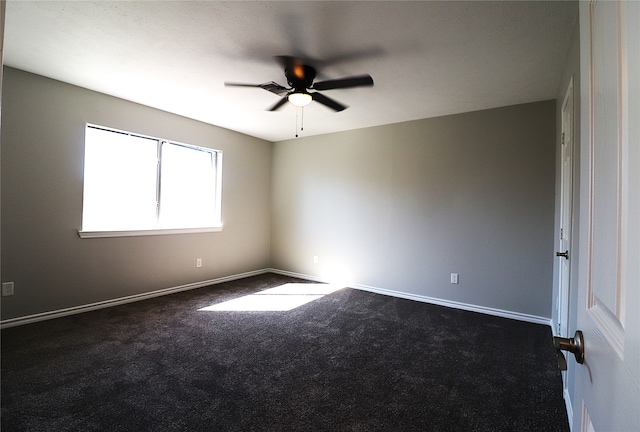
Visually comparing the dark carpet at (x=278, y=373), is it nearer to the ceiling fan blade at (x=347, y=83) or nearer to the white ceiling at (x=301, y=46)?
the ceiling fan blade at (x=347, y=83)

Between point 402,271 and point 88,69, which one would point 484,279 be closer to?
point 402,271

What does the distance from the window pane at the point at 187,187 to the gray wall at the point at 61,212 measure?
214 millimetres

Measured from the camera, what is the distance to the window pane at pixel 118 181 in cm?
350

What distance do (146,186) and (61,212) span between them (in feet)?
3.16

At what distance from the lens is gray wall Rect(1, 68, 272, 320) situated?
2.93m

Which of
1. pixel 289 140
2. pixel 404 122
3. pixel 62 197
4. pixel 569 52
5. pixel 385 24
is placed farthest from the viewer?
pixel 289 140

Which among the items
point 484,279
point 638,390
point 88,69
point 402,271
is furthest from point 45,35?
point 484,279

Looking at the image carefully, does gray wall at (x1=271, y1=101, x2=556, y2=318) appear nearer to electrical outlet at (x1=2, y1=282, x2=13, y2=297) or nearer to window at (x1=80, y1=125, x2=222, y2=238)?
window at (x1=80, y1=125, x2=222, y2=238)

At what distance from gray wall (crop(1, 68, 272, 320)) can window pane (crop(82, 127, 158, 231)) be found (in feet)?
0.45

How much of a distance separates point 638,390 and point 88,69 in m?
3.93

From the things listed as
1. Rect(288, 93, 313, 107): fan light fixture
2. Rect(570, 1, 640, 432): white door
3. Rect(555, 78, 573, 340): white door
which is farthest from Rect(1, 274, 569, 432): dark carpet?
Rect(288, 93, 313, 107): fan light fixture

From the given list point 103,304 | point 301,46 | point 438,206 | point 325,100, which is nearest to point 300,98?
point 325,100

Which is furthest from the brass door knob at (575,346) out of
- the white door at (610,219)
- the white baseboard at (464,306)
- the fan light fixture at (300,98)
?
the white baseboard at (464,306)

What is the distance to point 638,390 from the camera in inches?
14.4
